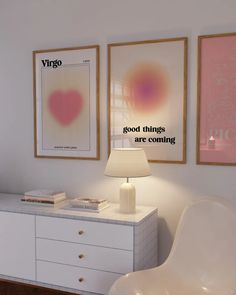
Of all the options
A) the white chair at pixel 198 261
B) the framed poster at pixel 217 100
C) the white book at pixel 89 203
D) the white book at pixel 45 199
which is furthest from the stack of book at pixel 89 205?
the framed poster at pixel 217 100

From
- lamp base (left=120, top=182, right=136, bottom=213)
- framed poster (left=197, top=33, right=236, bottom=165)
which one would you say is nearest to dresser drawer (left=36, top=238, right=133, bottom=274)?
lamp base (left=120, top=182, right=136, bottom=213)

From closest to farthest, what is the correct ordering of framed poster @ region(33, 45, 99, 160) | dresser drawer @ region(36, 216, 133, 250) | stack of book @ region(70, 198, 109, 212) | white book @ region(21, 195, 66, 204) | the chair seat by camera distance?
the chair seat, dresser drawer @ region(36, 216, 133, 250), stack of book @ region(70, 198, 109, 212), white book @ region(21, 195, 66, 204), framed poster @ region(33, 45, 99, 160)

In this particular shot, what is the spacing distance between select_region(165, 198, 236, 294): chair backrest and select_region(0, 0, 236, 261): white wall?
0.36 metres

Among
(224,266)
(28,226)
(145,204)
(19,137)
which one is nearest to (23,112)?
(19,137)

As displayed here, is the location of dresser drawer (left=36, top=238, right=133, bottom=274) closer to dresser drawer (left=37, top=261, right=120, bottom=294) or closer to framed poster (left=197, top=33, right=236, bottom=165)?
dresser drawer (left=37, top=261, right=120, bottom=294)

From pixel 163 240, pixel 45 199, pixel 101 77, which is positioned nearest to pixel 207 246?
pixel 163 240

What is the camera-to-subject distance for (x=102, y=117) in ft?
9.59

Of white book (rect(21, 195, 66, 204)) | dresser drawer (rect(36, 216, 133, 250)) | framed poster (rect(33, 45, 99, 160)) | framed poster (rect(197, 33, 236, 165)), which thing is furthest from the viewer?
framed poster (rect(33, 45, 99, 160))

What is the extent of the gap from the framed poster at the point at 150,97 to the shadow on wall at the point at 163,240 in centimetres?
49

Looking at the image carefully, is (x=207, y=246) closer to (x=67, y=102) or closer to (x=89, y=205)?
(x=89, y=205)

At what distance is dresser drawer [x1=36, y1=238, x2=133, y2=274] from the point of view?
2436mm

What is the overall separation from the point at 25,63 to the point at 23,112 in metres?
0.41

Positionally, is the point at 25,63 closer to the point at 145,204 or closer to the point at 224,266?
the point at 145,204

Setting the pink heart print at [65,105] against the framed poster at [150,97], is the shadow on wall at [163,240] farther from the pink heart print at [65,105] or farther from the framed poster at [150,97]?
the pink heart print at [65,105]
